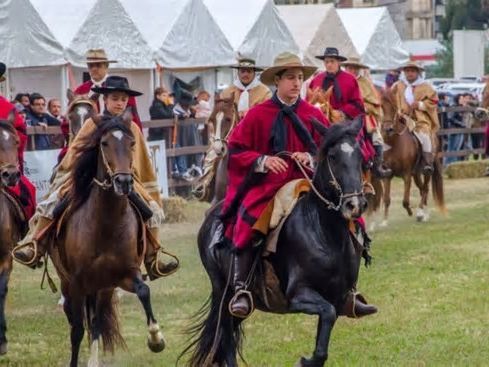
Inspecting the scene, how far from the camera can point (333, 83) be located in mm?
15945

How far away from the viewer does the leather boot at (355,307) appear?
28.5 ft

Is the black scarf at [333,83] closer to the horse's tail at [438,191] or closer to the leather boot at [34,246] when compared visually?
the horse's tail at [438,191]

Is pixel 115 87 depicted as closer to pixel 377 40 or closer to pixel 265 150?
pixel 265 150

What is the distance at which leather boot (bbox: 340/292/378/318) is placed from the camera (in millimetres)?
8688

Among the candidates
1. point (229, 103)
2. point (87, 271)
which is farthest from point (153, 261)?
point (229, 103)

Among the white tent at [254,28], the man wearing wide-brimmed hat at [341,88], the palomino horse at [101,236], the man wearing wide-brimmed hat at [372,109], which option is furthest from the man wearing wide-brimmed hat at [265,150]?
the white tent at [254,28]

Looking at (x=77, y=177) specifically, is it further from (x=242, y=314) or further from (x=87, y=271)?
(x=242, y=314)

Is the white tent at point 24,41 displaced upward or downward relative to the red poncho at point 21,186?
upward

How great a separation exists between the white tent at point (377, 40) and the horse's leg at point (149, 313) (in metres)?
25.3

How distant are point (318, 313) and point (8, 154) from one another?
11.8 feet

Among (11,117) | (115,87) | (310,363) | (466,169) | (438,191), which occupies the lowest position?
(466,169)

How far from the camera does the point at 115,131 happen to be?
9.35 meters

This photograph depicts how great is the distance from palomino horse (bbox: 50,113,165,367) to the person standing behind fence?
10.5m

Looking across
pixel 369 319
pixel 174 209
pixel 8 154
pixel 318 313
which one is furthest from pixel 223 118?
pixel 318 313
